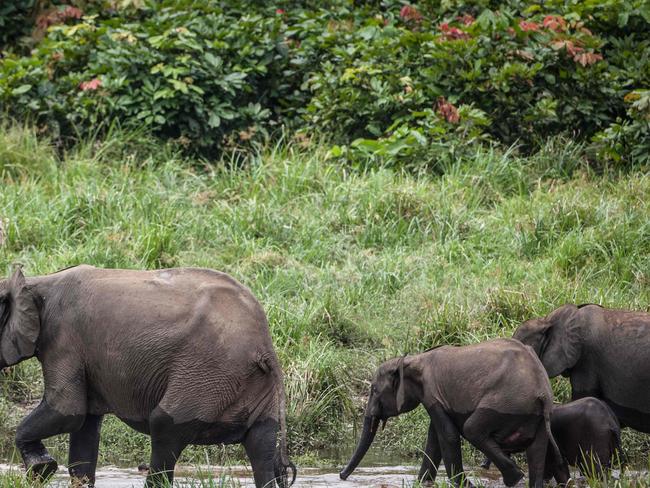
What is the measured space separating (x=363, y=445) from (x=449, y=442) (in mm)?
657

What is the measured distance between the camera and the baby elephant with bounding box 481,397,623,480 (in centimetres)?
734

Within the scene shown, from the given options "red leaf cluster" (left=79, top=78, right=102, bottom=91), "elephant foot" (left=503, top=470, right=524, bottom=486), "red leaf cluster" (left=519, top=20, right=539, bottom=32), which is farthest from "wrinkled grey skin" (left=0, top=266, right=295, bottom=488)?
"red leaf cluster" (left=519, top=20, right=539, bottom=32)

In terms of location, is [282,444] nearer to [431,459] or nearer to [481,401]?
[481,401]

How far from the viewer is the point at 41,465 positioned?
6.66 meters

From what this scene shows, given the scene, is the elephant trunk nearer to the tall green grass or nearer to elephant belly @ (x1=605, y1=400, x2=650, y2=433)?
the tall green grass

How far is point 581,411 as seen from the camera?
24.3 feet

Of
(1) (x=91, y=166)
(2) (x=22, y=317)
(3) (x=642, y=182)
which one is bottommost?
(1) (x=91, y=166)

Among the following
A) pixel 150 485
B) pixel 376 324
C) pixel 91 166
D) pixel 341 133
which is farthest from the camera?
pixel 341 133

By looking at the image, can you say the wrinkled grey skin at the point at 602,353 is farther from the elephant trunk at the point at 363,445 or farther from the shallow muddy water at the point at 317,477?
the elephant trunk at the point at 363,445

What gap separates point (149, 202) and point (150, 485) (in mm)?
5853

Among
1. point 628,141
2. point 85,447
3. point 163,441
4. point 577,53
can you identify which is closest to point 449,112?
point 577,53

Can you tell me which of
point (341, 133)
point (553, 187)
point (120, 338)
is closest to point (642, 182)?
point (553, 187)

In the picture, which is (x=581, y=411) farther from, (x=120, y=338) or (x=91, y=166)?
(x=91, y=166)

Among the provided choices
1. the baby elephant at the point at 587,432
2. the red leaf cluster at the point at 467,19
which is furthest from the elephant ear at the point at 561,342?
the red leaf cluster at the point at 467,19
